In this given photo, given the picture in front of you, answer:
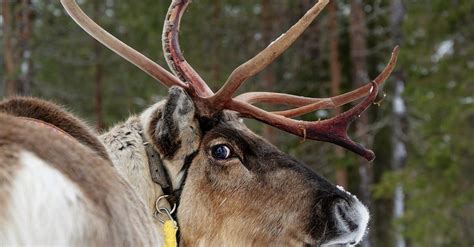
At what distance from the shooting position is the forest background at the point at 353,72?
15367 millimetres

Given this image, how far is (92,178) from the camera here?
2648 mm

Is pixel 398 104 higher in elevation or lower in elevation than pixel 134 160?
lower

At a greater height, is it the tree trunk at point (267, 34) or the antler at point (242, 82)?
the antler at point (242, 82)

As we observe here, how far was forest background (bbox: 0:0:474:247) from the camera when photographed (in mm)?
15367

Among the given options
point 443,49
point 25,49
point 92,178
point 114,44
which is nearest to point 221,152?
point 114,44

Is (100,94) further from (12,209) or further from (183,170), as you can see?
(12,209)

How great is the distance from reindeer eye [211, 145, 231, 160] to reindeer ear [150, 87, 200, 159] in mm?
104

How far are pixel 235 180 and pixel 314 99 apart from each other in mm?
1266

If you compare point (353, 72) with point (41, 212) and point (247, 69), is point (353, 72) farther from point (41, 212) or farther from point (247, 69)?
point (41, 212)

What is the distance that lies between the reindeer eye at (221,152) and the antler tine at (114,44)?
0.47 m

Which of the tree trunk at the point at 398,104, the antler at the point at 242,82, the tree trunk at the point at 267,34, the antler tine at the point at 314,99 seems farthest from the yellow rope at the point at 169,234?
the tree trunk at the point at 267,34

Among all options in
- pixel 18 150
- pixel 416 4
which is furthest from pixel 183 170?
pixel 416 4

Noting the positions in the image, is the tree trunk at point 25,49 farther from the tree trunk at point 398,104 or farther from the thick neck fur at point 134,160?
the thick neck fur at point 134,160

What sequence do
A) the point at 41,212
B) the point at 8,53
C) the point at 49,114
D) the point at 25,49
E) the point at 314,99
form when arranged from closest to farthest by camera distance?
the point at 41,212
the point at 49,114
the point at 314,99
the point at 25,49
the point at 8,53
